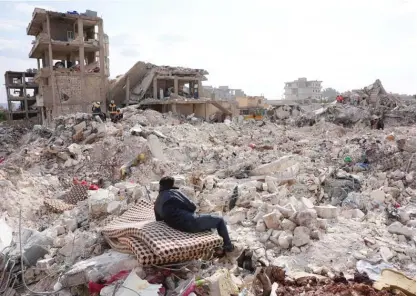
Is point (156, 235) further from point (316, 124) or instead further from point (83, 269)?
point (316, 124)

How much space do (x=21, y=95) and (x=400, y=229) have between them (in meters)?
37.0

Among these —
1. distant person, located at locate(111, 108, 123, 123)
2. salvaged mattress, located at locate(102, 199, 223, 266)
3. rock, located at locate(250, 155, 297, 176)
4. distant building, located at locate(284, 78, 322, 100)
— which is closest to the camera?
salvaged mattress, located at locate(102, 199, 223, 266)

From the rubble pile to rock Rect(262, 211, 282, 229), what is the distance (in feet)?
0.05

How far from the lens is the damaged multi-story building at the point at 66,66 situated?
62.3 ft

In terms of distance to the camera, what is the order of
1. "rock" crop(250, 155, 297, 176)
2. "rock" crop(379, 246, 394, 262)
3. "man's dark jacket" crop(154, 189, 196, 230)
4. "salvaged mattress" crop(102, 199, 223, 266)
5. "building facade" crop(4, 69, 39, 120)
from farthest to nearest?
"building facade" crop(4, 69, 39, 120)
"rock" crop(250, 155, 297, 176)
"rock" crop(379, 246, 394, 262)
"man's dark jacket" crop(154, 189, 196, 230)
"salvaged mattress" crop(102, 199, 223, 266)

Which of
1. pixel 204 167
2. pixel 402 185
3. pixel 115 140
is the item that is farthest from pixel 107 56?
pixel 402 185

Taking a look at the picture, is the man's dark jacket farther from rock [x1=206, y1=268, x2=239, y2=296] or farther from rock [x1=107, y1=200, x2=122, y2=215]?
rock [x1=107, y1=200, x2=122, y2=215]

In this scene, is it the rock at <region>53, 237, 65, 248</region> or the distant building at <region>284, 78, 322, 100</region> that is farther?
the distant building at <region>284, 78, 322, 100</region>

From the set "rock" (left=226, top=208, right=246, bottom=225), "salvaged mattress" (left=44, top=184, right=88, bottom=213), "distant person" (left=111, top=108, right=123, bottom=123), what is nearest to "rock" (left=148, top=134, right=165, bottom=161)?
"salvaged mattress" (left=44, top=184, right=88, bottom=213)

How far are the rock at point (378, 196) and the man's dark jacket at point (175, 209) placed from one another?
4.14m

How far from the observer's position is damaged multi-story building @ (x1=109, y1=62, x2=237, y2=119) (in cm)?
2214

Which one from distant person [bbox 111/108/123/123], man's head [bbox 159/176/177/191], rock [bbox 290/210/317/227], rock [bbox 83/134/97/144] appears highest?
distant person [bbox 111/108/123/123]

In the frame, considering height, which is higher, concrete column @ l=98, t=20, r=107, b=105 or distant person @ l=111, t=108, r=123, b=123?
concrete column @ l=98, t=20, r=107, b=105

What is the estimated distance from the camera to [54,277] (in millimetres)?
4074
